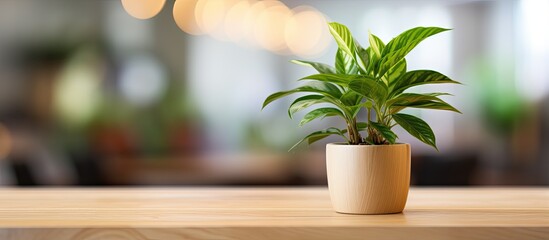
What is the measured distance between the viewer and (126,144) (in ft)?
10.3

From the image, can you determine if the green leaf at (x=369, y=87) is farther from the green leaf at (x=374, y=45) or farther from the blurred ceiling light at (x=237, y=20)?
the blurred ceiling light at (x=237, y=20)

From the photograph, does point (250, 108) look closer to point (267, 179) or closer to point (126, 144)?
point (267, 179)

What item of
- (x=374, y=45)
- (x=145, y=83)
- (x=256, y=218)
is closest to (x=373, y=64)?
(x=374, y=45)

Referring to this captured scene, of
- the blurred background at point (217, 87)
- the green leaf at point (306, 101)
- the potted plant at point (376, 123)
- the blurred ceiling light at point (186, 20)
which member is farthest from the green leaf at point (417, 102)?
the blurred ceiling light at point (186, 20)

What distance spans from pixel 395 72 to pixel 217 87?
78.9 inches

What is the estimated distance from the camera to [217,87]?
311 cm

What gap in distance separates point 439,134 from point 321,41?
60 centimetres

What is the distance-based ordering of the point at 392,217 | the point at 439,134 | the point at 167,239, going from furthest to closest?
1. the point at 439,134
2. the point at 392,217
3. the point at 167,239

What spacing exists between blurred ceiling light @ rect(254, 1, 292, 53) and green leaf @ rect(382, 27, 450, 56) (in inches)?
77.8

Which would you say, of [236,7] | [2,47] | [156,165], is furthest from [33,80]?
[236,7]

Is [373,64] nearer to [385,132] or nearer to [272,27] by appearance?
[385,132]

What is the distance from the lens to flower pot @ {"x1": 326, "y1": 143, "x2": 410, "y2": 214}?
113 cm

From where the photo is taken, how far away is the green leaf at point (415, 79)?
3.62 feet

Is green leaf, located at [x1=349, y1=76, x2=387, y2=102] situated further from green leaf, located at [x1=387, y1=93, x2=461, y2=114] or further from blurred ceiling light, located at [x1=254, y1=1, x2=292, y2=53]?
blurred ceiling light, located at [x1=254, y1=1, x2=292, y2=53]
